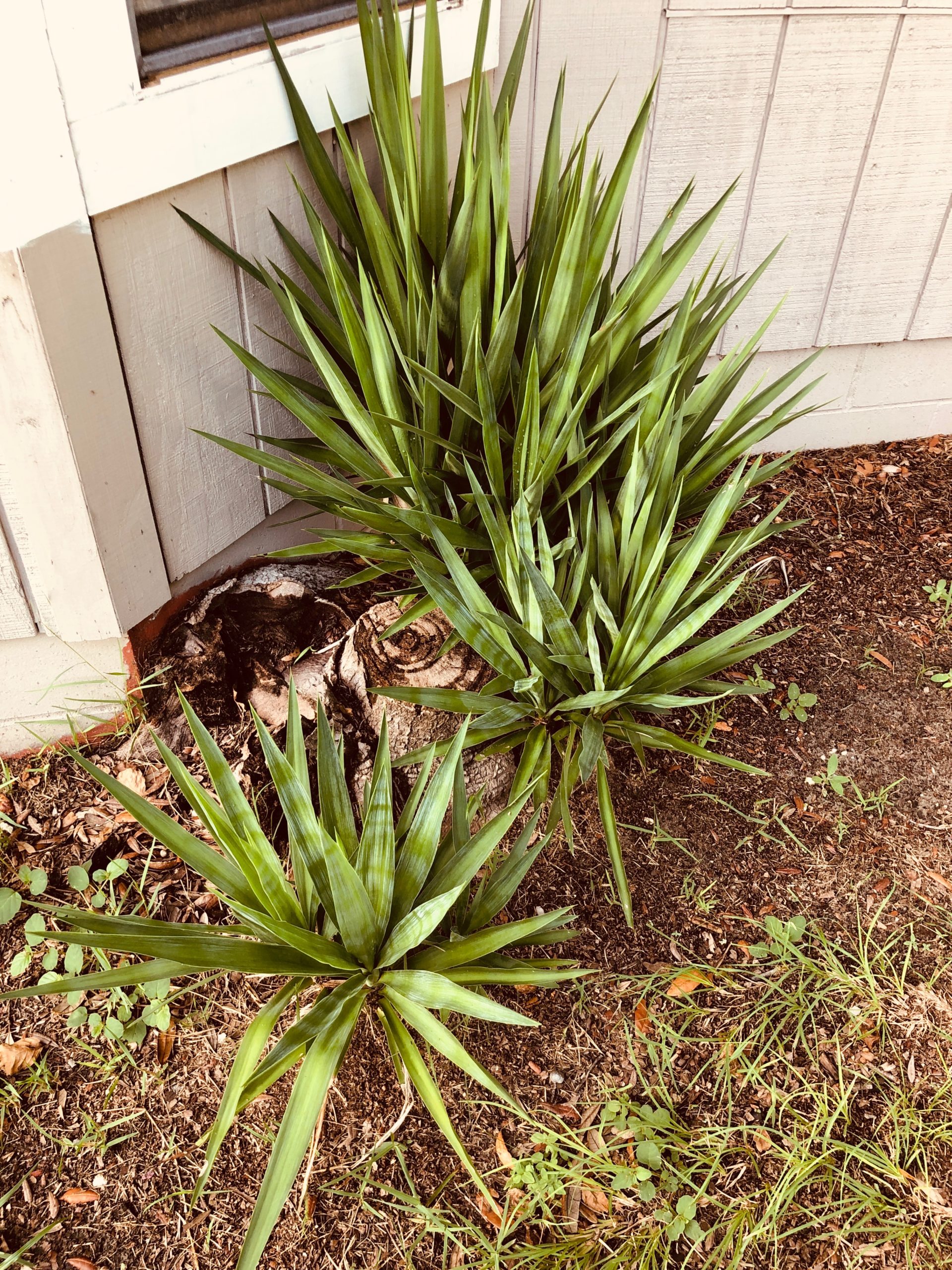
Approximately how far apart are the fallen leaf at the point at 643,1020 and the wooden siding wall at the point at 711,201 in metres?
1.12

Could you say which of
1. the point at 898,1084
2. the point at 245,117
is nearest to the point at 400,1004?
the point at 898,1084

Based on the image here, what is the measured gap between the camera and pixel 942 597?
2.29 metres

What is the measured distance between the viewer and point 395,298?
5.35 ft

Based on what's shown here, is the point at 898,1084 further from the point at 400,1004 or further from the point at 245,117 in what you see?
the point at 245,117

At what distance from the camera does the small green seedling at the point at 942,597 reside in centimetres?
225

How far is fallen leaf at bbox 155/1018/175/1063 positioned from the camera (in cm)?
138

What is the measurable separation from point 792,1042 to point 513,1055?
44 centimetres

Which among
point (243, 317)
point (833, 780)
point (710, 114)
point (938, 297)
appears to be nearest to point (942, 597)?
point (833, 780)

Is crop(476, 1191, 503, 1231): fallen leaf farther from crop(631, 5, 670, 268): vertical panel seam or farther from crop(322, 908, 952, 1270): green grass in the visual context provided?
crop(631, 5, 670, 268): vertical panel seam

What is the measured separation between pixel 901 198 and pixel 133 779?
2.30 m

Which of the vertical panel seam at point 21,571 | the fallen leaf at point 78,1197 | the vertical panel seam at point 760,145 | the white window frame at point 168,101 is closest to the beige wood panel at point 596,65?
the vertical panel seam at point 760,145

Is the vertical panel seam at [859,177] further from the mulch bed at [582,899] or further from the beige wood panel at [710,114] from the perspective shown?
the mulch bed at [582,899]

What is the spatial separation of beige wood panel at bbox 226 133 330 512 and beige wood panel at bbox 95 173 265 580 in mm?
30

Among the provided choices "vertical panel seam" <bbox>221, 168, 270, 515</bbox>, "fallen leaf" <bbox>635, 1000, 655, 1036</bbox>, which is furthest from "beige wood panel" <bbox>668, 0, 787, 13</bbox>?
"fallen leaf" <bbox>635, 1000, 655, 1036</bbox>
